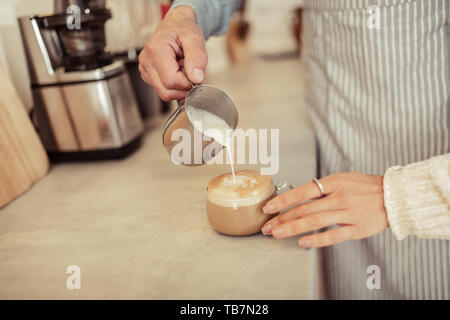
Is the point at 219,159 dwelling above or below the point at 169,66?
below

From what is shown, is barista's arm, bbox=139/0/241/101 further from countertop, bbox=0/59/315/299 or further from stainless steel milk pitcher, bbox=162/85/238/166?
countertop, bbox=0/59/315/299

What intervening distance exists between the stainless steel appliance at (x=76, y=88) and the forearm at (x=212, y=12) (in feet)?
0.87

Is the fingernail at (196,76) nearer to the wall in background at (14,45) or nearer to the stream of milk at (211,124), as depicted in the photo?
the stream of milk at (211,124)

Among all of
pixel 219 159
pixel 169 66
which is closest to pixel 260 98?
pixel 219 159

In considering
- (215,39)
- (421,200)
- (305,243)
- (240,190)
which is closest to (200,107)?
(240,190)

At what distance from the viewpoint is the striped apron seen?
875 millimetres

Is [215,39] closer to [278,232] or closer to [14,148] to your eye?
[14,148]

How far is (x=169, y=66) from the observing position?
2.42 feet

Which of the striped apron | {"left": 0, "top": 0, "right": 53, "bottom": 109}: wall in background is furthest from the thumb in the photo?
{"left": 0, "top": 0, "right": 53, "bottom": 109}: wall in background

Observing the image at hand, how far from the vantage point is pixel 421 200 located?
62 centimetres

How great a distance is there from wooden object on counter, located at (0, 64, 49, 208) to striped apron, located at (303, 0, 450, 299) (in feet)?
2.62

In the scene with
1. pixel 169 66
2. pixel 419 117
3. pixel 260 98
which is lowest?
pixel 260 98

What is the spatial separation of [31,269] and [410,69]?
2.88ft

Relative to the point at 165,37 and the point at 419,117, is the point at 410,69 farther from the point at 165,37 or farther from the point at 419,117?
the point at 165,37
